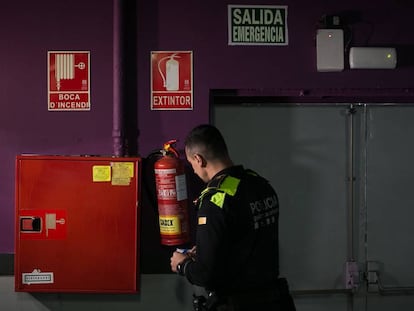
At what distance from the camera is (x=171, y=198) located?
3260 mm

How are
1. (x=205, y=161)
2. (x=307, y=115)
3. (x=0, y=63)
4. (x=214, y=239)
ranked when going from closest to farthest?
1. (x=214, y=239)
2. (x=205, y=161)
3. (x=0, y=63)
4. (x=307, y=115)

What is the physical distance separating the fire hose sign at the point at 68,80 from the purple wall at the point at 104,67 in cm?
5

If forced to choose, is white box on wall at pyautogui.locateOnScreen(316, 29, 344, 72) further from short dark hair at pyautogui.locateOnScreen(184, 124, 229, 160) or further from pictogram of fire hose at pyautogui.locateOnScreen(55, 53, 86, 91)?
pictogram of fire hose at pyautogui.locateOnScreen(55, 53, 86, 91)

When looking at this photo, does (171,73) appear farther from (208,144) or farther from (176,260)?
(176,260)

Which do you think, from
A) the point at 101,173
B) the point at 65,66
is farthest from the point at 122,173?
the point at 65,66

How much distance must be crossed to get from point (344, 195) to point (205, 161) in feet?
5.66

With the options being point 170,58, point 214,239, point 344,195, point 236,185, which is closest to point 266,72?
point 170,58

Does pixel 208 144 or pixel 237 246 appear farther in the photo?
pixel 208 144

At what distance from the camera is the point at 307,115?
3838 mm

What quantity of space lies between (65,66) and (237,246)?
6.50 ft

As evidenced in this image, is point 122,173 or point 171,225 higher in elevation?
point 122,173

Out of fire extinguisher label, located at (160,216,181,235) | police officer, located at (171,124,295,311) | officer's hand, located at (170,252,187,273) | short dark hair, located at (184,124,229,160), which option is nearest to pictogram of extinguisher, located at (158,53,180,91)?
fire extinguisher label, located at (160,216,181,235)

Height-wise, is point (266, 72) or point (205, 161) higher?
point (266, 72)

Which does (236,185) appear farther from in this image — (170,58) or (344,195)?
(344,195)
